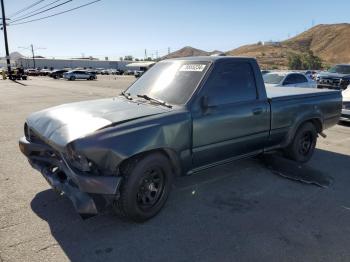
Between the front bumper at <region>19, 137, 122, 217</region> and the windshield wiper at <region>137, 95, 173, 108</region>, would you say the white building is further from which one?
the front bumper at <region>19, 137, 122, 217</region>

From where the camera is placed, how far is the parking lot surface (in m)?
3.24

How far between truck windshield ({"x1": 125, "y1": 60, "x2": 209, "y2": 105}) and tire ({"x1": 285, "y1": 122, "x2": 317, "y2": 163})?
238cm

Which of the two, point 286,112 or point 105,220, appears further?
Answer: point 286,112

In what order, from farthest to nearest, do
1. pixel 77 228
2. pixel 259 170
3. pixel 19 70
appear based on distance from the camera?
pixel 19 70, pixel 259 170, pixel 77 228

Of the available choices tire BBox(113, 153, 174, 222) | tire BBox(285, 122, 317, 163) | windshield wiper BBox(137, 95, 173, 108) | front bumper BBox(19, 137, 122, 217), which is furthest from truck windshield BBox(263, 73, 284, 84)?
front bumper BBox(19, 137, 122, 217)

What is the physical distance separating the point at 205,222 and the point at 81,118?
1867 millimetres

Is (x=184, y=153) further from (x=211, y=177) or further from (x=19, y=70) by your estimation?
(x=19, y=70)

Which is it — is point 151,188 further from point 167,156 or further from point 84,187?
point 84,187

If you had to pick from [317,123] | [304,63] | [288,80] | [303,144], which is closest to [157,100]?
[303,144]

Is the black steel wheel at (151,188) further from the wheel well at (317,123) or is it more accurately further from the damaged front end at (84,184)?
the wheel well at (317,123)

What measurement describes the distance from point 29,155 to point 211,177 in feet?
8.77

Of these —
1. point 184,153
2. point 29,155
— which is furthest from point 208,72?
point 29,155

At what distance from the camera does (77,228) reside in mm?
3660

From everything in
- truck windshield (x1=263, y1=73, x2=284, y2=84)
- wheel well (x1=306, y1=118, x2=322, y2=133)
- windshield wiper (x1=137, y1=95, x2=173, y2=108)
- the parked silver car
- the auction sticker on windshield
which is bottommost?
the parked silver car
